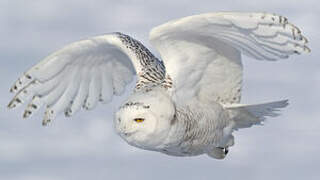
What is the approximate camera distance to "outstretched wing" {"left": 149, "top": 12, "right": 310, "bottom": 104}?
25.2 feet

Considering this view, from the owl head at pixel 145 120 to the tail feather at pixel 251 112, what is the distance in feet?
3.93

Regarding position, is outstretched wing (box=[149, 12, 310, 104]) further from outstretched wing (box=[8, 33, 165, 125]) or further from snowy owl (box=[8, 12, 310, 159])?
outstretched wing (box=[8, 33, 165, 125])

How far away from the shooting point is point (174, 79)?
827 centimetres

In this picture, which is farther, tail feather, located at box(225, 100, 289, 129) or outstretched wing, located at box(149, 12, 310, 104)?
tail feather, located at box(225, 100, 289, 129)

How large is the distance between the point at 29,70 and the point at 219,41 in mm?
2280

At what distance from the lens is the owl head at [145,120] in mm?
7727

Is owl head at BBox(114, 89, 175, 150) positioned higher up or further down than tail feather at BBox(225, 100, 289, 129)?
further down

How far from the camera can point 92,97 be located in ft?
32.8

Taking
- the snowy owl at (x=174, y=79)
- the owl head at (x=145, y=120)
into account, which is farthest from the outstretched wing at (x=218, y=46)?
the owl head at (x=145, y=120)

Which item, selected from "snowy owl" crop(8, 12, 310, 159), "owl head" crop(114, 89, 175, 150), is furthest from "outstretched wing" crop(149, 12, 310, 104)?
"owl head" crop(114, 89, 175, 150)

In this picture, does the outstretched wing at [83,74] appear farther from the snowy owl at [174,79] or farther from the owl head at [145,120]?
the owl head at [145,120]

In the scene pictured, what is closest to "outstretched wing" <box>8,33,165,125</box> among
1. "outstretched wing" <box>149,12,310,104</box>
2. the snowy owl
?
Result: the snowy owl

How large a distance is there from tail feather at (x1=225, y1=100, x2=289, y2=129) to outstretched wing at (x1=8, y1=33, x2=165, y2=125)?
89 cm

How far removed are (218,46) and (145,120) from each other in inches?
52.5
